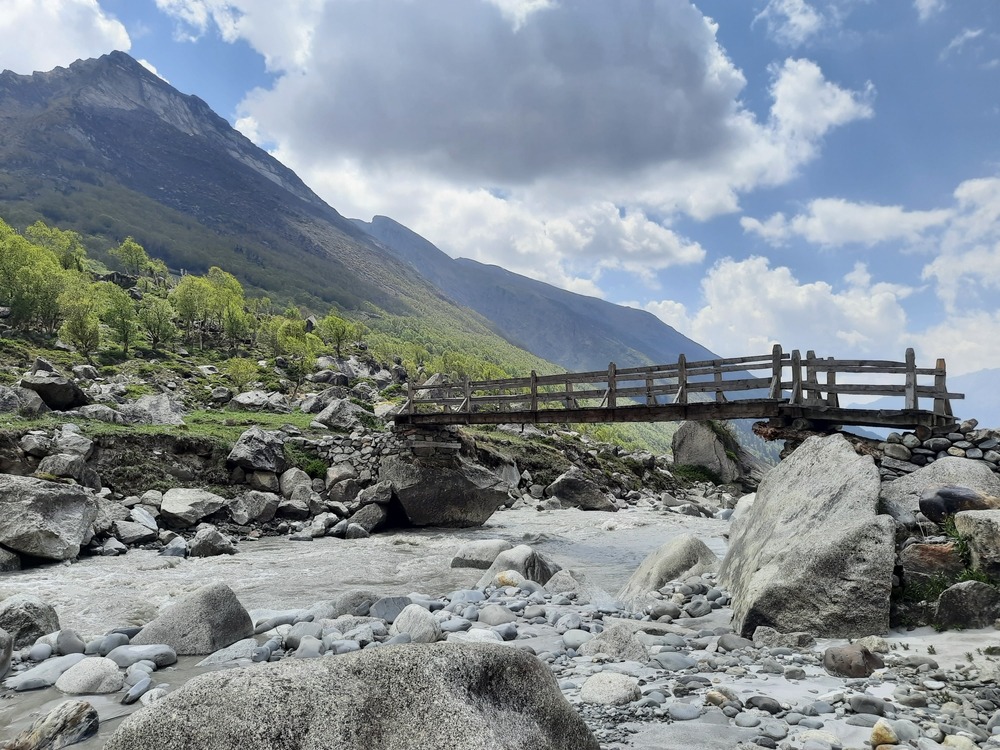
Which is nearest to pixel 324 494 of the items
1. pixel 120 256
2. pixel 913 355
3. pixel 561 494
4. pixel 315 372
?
pixel 561 494

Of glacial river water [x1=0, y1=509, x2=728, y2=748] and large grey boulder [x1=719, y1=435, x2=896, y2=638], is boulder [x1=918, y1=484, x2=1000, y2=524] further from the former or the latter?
glacial river water [x1=0, y1=509, x2=728, y2=748]

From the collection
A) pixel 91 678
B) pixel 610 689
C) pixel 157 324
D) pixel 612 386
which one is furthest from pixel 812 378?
pixel 157 324

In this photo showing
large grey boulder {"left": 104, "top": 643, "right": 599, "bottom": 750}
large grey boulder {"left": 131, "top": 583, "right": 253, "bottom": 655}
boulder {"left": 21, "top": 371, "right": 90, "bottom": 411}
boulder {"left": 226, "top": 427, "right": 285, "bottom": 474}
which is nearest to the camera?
large grey boulder {"left": 104, "top": 643, "right": 599, "bottom": 750}

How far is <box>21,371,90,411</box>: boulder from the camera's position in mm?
23312

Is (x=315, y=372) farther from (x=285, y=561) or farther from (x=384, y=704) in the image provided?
(x=384, y=704)

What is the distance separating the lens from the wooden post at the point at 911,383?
11.3 metres

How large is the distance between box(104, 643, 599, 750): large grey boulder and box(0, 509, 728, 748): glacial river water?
328 centimetres

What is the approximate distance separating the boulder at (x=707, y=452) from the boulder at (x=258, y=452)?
29740 mm

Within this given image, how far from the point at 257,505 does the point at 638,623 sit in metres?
16.9

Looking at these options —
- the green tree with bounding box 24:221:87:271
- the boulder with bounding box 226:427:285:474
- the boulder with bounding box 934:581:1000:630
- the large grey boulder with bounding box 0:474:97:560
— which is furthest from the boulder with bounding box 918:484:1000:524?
the green tree with bounding box 24:221:87:271

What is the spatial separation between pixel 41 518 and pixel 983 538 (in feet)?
61.4

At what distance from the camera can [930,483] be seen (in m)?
8.99

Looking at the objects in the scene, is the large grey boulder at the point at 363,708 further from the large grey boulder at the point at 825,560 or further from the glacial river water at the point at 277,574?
the large grey boulder at the point at 825,560

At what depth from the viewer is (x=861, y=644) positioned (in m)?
6.47
